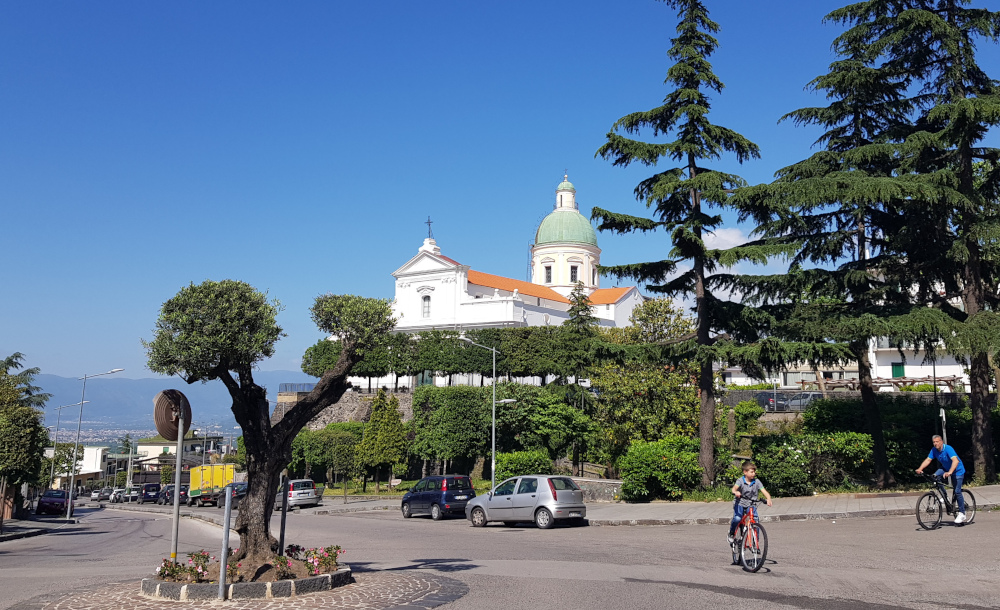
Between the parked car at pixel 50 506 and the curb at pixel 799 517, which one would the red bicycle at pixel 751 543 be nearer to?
the curb at pixel 799 517

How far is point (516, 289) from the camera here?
73188mm

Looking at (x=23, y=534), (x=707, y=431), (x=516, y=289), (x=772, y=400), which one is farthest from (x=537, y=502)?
(x=516, y=289)

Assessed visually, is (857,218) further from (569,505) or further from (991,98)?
(569,505)

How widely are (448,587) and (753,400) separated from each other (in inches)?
1344

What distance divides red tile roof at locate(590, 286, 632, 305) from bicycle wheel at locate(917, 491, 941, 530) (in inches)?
2601

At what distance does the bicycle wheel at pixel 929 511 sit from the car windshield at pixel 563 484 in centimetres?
919

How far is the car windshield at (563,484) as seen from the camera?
2123 cm

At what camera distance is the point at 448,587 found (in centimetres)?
1031

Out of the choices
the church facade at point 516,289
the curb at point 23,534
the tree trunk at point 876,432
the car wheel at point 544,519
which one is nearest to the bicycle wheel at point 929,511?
the tree trunk at point 876,432

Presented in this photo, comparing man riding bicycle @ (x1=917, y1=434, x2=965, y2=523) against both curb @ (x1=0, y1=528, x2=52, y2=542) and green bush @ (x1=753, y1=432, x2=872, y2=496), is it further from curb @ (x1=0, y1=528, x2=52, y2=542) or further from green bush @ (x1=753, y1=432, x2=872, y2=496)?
curb @ (x1=0, y1=528, x2=52, y2=542)

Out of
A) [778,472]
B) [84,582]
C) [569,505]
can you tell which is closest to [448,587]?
[84,582]

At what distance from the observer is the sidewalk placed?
18.0 m

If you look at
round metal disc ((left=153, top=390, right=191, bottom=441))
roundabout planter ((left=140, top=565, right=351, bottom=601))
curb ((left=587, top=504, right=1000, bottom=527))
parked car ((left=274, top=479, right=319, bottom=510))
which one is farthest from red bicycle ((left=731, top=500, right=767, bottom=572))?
parked car ((left=274, top=479, right=319, bottom=510))

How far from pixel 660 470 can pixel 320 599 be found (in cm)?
1709
